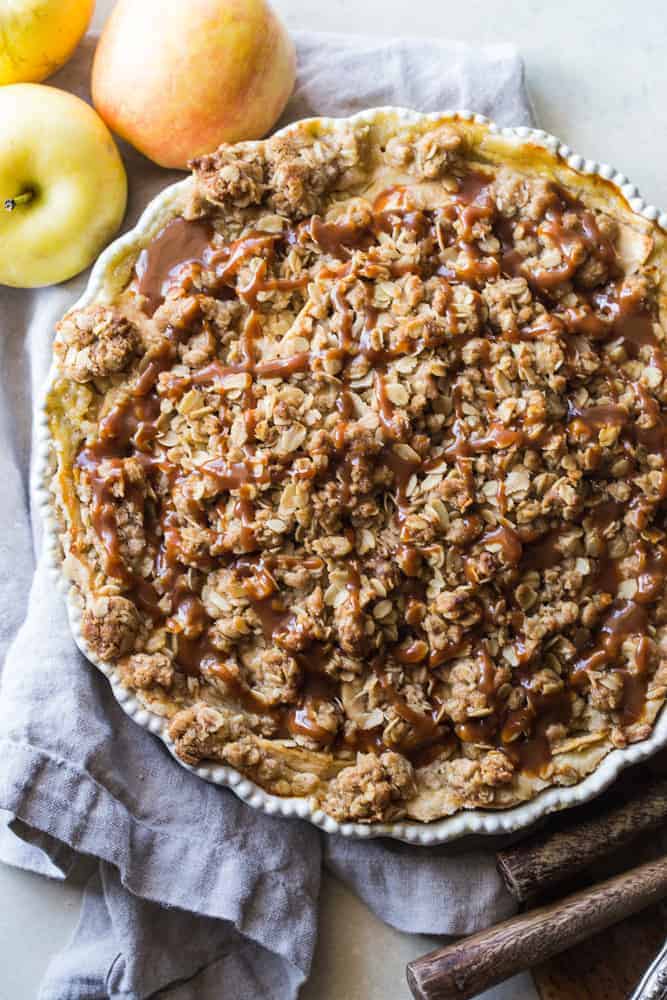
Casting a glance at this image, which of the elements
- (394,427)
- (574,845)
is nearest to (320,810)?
(574,845)

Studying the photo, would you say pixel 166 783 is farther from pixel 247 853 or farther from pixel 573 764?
pixel 573 764

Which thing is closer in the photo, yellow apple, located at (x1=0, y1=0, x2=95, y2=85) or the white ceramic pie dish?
the white ceramic pie dish

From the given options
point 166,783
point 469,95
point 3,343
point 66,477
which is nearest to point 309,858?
point 166,783

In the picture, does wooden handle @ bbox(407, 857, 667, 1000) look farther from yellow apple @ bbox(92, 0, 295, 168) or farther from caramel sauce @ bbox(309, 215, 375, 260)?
yellow apple @ bbox(92, 0, 295, 168)

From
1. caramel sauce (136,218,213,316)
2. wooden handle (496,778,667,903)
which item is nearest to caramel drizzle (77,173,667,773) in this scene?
caramel sauce (136,218,213,316)

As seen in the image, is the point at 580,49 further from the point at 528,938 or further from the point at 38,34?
the point at 528,938

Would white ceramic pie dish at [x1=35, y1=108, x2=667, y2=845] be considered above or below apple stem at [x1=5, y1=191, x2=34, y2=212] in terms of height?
below
